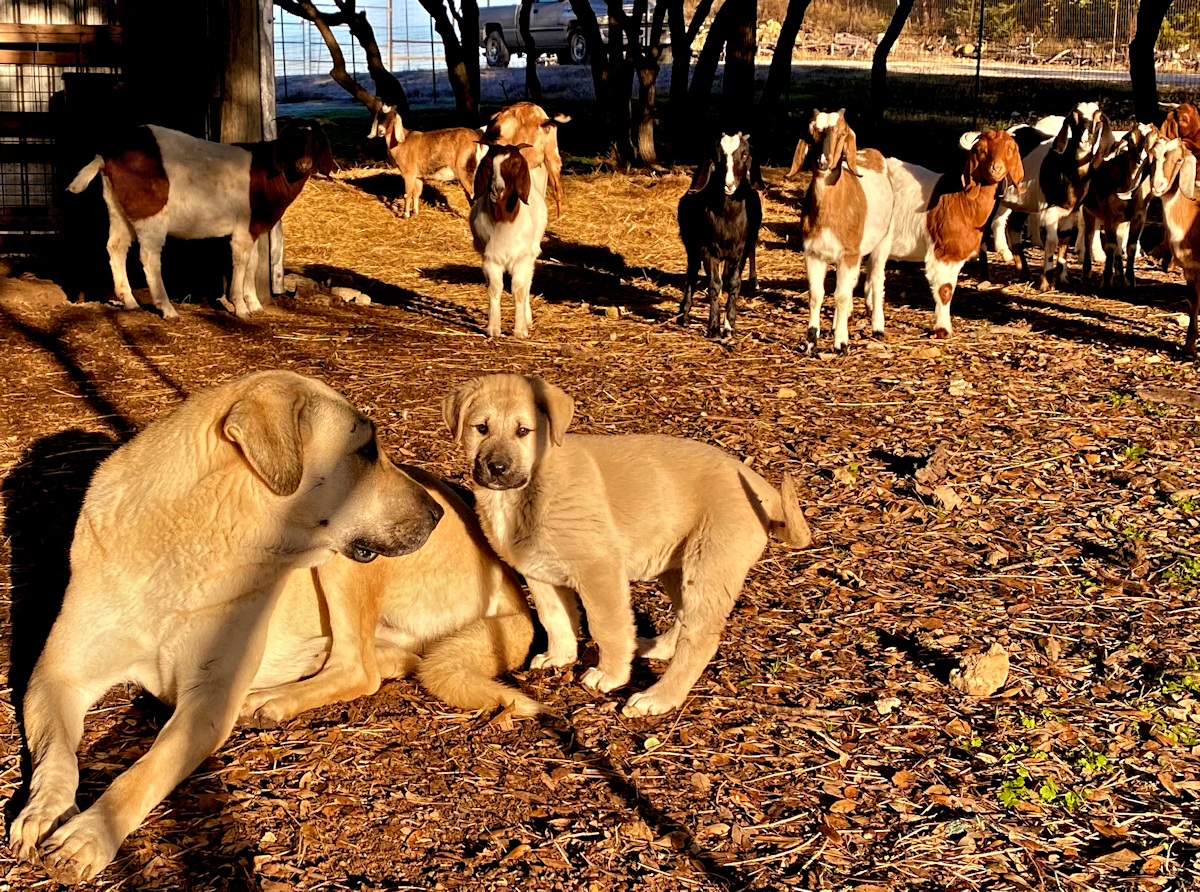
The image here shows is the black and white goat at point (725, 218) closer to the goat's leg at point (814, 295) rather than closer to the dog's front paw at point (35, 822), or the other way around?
the goat's leg at point (814, 295)

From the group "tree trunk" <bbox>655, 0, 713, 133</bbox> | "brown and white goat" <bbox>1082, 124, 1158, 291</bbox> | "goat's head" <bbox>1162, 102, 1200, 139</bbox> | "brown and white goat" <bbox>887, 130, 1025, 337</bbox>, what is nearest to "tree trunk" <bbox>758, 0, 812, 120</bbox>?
"tree trunk" <bbox>655, 0, 713, 133</bbox>

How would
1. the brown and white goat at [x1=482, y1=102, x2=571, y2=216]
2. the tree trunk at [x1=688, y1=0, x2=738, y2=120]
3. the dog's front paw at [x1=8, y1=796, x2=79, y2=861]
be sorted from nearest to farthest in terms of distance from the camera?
the dog's front paw at [x1=8, y1=796, x2=79, y2=861] < the brown and white goat at [x1=482, y1=102, x2=571, y2=216] < the tree trunk at [x1=688, y1=0, x2=738, y2=120]

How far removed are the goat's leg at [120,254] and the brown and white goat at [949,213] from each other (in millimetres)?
6178

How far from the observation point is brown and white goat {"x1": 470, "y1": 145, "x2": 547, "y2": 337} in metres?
9.73

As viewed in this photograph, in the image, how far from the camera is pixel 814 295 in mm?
9875

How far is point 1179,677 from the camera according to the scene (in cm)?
463

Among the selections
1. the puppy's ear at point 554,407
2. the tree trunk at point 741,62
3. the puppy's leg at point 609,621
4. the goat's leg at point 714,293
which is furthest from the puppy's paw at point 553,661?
the tree trunk at point 741,62

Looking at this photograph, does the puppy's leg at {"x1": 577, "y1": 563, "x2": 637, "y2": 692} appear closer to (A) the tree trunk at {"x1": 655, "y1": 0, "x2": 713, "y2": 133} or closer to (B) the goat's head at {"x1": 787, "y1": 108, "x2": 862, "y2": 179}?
(B) the goat's head at {"x1": 787, "y1": 108, "x2": 862, "y2": 179}

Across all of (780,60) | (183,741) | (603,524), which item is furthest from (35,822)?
(780,60)

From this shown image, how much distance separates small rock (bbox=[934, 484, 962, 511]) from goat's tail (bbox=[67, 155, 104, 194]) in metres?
6.90

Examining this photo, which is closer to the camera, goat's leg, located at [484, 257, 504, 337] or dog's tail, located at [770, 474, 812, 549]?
dog's tail, located at [770, 474, 812, 549]

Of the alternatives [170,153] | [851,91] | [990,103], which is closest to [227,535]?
[170,153]

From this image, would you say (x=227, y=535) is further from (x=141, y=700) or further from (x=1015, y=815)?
(x=1015, y=815)

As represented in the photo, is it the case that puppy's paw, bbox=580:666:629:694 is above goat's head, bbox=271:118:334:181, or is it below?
below
